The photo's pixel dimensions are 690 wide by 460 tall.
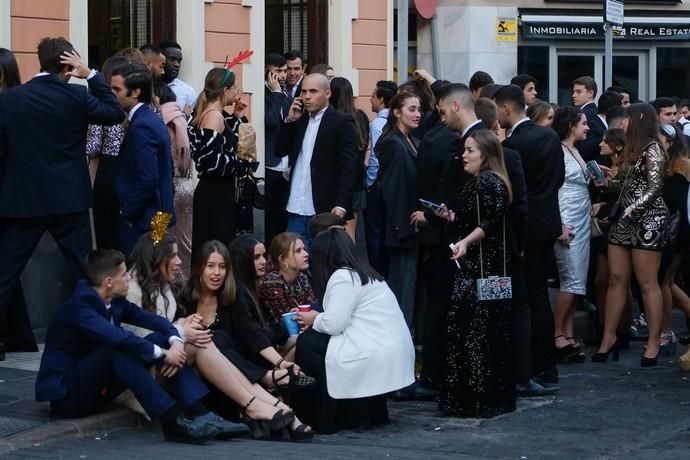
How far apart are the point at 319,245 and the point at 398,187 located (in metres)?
1.95

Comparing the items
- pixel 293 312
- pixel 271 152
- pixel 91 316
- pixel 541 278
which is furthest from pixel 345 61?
pixel 91 316

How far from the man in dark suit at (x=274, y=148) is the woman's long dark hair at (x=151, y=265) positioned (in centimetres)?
276

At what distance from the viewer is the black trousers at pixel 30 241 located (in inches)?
416

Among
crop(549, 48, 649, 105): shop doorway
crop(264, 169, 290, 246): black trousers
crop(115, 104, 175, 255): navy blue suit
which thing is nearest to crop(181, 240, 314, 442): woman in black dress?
crop(115, 104, 175, 255): navy blue suit

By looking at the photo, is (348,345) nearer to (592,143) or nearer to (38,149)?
(38,149)

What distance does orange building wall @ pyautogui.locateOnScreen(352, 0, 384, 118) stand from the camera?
18062 mm

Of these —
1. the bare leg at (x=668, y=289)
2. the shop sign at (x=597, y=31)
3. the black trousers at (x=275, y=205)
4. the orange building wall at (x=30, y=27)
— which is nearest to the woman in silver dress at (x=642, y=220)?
the bare leg at (x=668, y=289)

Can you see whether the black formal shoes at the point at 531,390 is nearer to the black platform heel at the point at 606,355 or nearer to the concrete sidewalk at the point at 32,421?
the black platform heel at the point at 606,355

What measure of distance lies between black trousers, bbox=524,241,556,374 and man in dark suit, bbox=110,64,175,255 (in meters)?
2.51

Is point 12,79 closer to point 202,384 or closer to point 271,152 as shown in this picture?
point 202,384

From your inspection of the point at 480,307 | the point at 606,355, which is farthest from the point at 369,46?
the point at 480,307

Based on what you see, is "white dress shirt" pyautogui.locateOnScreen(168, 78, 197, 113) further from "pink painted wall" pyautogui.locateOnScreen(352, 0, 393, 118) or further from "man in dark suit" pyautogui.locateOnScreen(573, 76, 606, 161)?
"pink painted wall" pyautogui.locateOnScreen(352, 0, 393, 118)

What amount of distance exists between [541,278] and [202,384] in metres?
3.12

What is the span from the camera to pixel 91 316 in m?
8.89
